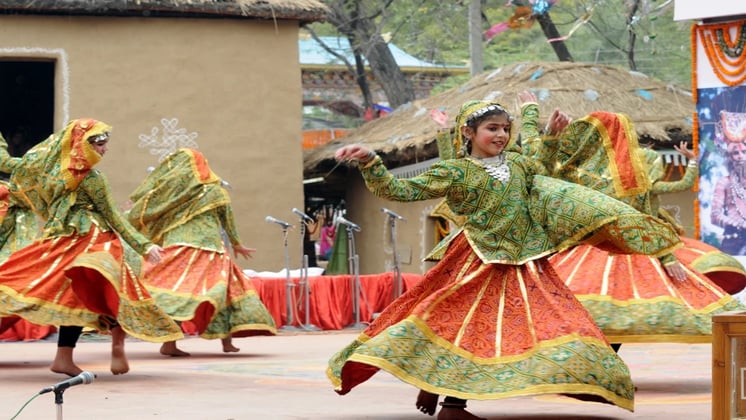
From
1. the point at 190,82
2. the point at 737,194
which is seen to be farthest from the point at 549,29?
the point at 737,194

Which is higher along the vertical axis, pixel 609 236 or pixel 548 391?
pixel 609 236

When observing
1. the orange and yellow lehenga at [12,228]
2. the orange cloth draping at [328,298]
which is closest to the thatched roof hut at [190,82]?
the orange cloth draping at [328,298]

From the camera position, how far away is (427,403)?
7172mm

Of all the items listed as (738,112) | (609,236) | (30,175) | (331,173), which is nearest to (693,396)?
(609,236)

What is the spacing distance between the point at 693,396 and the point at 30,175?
4358 mm

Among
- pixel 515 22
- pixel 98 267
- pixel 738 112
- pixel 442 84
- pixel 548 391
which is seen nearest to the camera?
pixel 548 391

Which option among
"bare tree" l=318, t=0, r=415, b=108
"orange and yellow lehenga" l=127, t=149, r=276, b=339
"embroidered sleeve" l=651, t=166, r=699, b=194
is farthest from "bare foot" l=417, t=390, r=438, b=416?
"bare tree" l=318, t=0, r=415, b=108

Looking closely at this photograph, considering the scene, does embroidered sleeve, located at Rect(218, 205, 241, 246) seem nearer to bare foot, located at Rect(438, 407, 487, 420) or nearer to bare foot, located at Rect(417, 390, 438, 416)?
bare foot, located at Rect(417, 390, 438, 416)

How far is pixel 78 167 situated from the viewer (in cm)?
929

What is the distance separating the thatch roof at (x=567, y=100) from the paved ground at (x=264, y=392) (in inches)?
251

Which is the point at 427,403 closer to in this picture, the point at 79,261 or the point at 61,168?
the point at 79,261

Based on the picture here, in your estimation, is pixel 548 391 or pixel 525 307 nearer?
pixel 548 391

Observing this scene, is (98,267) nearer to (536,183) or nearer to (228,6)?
(536,183)

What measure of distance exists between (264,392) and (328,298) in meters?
7.73
